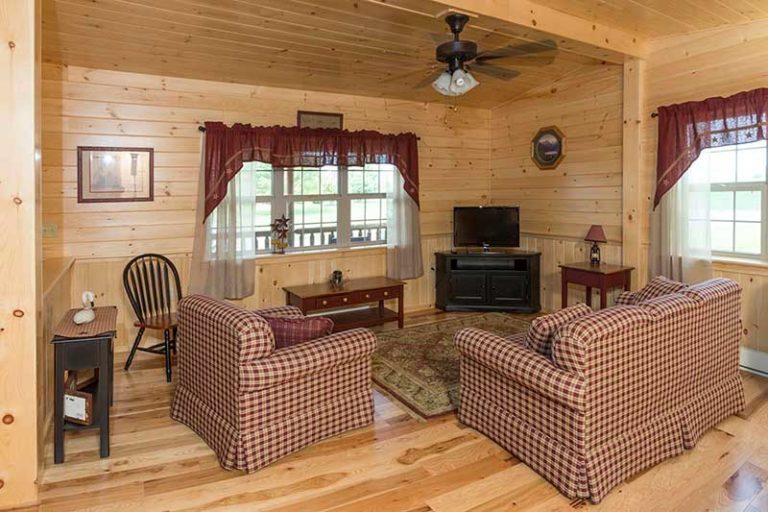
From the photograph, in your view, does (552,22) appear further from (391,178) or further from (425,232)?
(425,232)

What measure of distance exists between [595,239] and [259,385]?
12.2 feet

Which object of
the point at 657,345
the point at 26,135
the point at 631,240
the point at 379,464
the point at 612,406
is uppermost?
the point at 26,135

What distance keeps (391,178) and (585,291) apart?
2.40 m

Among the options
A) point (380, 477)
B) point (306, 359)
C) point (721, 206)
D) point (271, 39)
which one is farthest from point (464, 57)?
point (721, 206)

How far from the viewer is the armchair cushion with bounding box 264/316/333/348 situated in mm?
2695

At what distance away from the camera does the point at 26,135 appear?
7.09 feet

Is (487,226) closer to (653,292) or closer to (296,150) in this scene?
(296,150)

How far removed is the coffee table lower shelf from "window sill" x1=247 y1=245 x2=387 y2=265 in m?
0.59

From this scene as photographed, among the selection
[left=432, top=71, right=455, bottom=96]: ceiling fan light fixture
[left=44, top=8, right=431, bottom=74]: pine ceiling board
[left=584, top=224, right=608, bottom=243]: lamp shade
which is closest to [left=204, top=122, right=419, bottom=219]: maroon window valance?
[left=44, top=8, right=431, bottom=74]: pine ceiling board

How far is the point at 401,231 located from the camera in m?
5.59

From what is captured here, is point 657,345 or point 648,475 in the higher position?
point 657,345

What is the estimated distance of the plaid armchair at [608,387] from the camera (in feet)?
7.38

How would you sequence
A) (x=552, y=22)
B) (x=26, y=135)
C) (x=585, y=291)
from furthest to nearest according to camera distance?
(x=585, y=291), (x=552, y=22), (x=26, y=135)

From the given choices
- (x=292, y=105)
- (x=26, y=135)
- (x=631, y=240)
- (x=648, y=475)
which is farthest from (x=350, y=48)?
(x=648, y=475)
